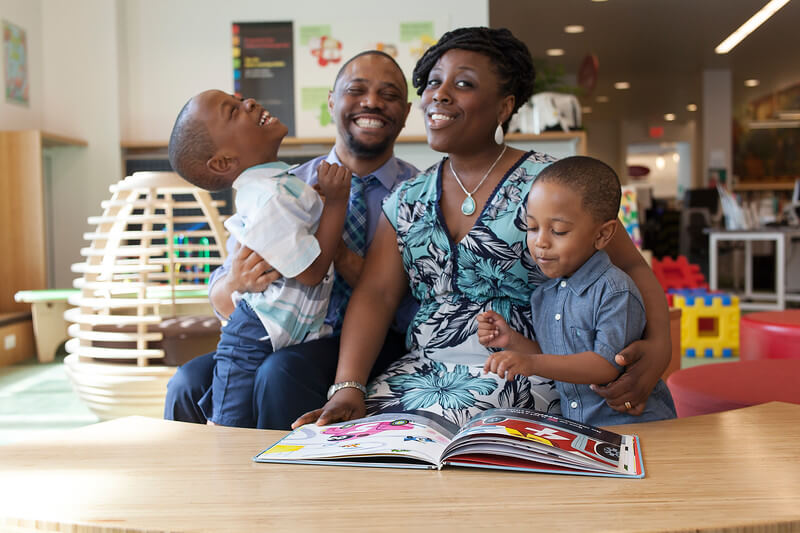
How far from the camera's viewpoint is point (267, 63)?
6.68m

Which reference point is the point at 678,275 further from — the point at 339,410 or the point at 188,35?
the point at 339,410

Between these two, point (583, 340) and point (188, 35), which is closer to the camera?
point (583, 340)

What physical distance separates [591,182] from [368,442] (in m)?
0.69

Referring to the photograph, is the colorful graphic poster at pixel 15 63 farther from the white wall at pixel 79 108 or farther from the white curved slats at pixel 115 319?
the white curved slats at pixel 115 319

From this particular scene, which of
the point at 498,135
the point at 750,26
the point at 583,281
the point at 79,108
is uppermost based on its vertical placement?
the point at 750,26

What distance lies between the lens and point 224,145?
5.73ft

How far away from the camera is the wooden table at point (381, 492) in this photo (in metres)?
0.85

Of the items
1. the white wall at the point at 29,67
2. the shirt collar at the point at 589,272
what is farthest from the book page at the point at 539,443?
the white wall at the point at 29,67

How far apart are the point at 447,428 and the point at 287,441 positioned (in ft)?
0.87

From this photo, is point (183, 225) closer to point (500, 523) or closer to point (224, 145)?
point (224, 145)

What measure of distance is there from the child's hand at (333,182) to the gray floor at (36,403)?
1848mm

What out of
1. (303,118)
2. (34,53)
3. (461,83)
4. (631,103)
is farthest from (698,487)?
(631,103)

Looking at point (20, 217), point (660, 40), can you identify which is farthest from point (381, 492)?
point (660, 40)

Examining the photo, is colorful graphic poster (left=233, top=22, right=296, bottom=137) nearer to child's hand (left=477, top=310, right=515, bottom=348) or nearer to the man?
the man
